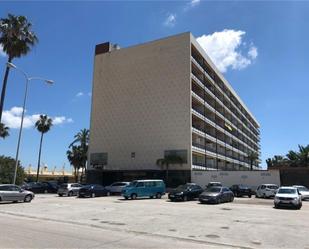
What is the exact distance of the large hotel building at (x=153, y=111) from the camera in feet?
177

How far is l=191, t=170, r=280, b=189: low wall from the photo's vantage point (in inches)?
1890

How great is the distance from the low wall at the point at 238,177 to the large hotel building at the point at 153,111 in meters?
1.81

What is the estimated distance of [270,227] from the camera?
14867 millimetres

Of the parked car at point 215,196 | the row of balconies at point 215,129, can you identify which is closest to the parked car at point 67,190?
the parked car at point 215,196

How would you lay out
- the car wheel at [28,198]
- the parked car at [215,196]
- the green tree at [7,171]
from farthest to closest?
the green tree at [7,171] → the car wheel at [28,198] → the parked car at [215,196]

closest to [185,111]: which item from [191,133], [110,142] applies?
[191,133]

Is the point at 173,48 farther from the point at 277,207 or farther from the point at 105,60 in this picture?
the point at 277,207

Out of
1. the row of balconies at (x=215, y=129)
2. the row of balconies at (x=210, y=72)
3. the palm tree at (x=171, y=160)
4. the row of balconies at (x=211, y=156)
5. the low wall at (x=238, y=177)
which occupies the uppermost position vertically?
the row of balconies at (x=210, y=72)

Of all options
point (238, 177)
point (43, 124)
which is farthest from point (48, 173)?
point (238, 177)

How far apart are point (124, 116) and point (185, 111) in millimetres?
11736

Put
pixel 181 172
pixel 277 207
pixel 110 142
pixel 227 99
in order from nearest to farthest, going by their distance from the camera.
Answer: pixel 277 207
pixel 181 172
pixel 110 142
pixel 227 99

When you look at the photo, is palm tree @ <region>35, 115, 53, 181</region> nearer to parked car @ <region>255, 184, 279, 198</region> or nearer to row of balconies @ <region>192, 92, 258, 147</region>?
row of balconies @ <region>192, 92, 258, 147</region>

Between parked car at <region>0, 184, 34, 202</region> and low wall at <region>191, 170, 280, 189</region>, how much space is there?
27244 millimetres

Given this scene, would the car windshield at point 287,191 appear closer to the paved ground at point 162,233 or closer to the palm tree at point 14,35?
the paved ground at point 162,233
